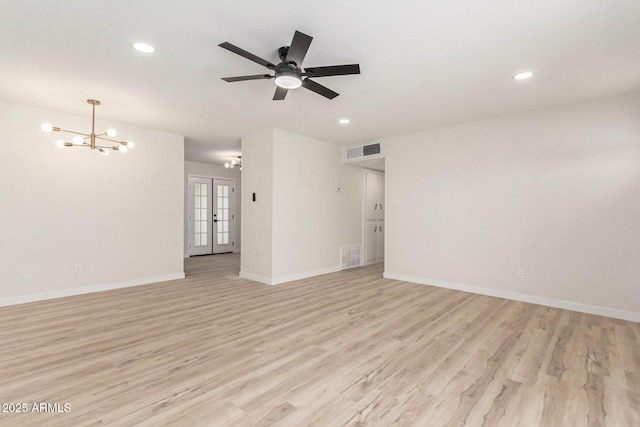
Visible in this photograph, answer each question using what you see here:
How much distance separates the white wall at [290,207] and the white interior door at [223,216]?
12.2 ft

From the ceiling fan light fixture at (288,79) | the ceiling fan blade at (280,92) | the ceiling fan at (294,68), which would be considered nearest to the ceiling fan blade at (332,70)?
the ceiling fan at (294,68)

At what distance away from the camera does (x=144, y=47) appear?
2.58 m

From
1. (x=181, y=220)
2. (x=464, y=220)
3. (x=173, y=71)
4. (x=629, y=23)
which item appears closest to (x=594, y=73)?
(x=629, y=23)

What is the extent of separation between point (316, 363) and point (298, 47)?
247cm

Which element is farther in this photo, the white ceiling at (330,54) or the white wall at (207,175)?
the white wall at (207,175)

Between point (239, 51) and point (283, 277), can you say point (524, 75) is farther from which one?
point (283, 277)

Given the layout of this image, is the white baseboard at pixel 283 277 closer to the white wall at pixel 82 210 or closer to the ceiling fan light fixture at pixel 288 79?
the white wall at pixel 82 210

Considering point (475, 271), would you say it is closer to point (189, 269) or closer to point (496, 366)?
point (496, 366)

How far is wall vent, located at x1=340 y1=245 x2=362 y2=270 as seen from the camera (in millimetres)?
6480

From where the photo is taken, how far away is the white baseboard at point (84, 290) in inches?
157

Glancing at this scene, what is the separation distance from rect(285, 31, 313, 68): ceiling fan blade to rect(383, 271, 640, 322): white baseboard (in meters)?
4.13

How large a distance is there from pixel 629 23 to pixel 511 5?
1011 mm

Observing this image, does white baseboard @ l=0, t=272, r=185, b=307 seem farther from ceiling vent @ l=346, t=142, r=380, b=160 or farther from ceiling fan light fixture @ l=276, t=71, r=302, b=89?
→ ceiling fan light fixture @ l=276, t=71, r=302, b=89

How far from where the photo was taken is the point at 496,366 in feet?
7.91
